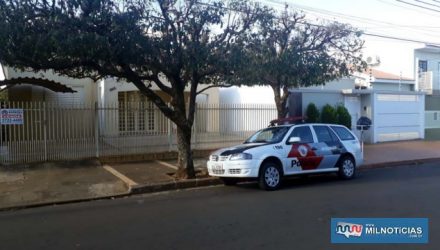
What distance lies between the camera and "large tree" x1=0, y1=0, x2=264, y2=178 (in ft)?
29.0

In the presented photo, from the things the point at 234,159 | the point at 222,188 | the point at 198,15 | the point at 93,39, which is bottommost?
the point at 222,188

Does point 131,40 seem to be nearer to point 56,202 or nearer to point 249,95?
point 56,202

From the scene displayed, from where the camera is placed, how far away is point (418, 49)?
30.2 m

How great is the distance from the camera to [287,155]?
10.4m

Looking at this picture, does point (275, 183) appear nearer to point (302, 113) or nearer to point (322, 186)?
point (322, 186)

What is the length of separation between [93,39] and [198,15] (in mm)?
2679

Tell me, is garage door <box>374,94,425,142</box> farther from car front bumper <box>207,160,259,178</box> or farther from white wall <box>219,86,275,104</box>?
car front bumper <box>207,160,259,178</box>

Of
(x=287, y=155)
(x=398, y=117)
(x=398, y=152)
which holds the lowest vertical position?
(x=398, y=152)

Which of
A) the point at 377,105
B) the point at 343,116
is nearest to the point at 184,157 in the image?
the point at 343,116

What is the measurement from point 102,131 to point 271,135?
19.8 feet

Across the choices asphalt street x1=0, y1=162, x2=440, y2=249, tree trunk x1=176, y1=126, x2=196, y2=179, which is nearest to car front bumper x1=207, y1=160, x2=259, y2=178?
asphalt street x1=0, y1=162, x2=440, y2=249

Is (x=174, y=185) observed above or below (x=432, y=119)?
below

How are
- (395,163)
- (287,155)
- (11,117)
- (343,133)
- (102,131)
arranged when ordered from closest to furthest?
1. (287,155)
2. (343,133)
3. (11,117)
4. (102,131)
5. (395,163)

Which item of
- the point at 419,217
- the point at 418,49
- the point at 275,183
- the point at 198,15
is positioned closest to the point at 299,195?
the point at 275,183
